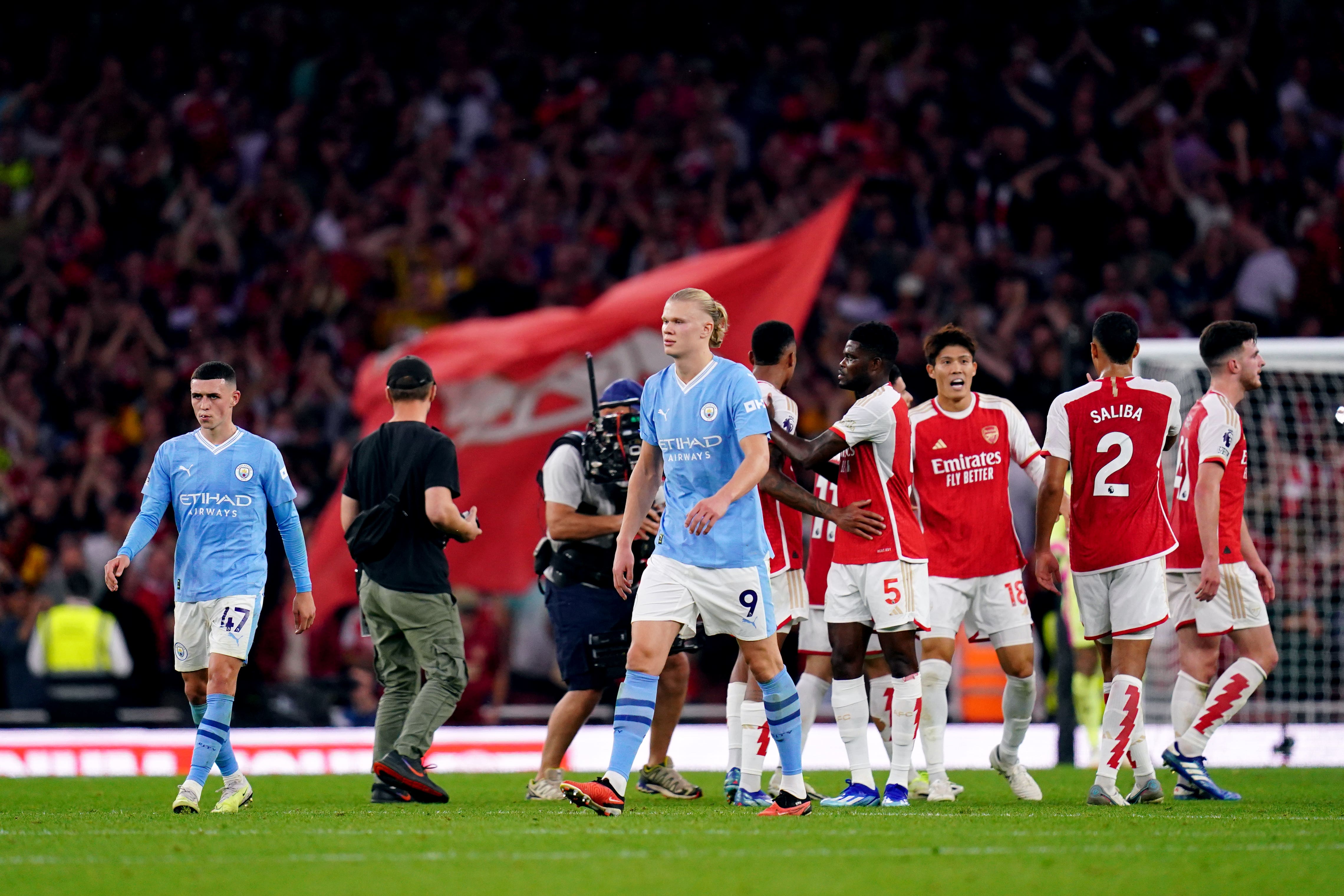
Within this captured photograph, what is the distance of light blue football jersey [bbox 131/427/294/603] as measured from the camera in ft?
28.4

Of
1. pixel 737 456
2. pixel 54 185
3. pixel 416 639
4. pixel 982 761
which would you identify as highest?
pixel 54 185

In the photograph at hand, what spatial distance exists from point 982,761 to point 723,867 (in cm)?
811

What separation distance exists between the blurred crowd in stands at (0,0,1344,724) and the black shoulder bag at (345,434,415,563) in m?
5.78

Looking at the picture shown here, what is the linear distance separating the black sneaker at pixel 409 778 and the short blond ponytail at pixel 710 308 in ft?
10.4

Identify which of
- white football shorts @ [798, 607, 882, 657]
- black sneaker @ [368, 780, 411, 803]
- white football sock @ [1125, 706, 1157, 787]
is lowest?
black sneaker @ [368, 780, 411, 803]

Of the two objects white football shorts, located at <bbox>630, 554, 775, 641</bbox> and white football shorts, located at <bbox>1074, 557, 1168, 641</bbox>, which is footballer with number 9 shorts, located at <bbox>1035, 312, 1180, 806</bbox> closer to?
white football shorts, located at <bbox>1074, 557, 1168, 641</bbox>

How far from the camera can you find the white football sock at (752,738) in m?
8.78

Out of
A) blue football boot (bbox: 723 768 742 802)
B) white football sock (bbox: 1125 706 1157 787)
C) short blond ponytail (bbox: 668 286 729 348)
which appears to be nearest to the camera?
short blond ponytail (bbox: 668 286 729 348)

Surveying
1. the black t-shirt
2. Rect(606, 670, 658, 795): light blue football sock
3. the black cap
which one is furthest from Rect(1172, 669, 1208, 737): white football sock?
the black cap

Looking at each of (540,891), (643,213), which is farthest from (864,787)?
(643,213)

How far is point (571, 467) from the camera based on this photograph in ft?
30.9

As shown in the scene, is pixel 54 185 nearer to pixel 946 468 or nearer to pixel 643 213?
pixel 643 213

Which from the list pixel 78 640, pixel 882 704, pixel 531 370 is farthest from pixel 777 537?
pixel 78 640

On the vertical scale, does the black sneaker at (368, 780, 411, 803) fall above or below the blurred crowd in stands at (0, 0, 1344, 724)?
below
